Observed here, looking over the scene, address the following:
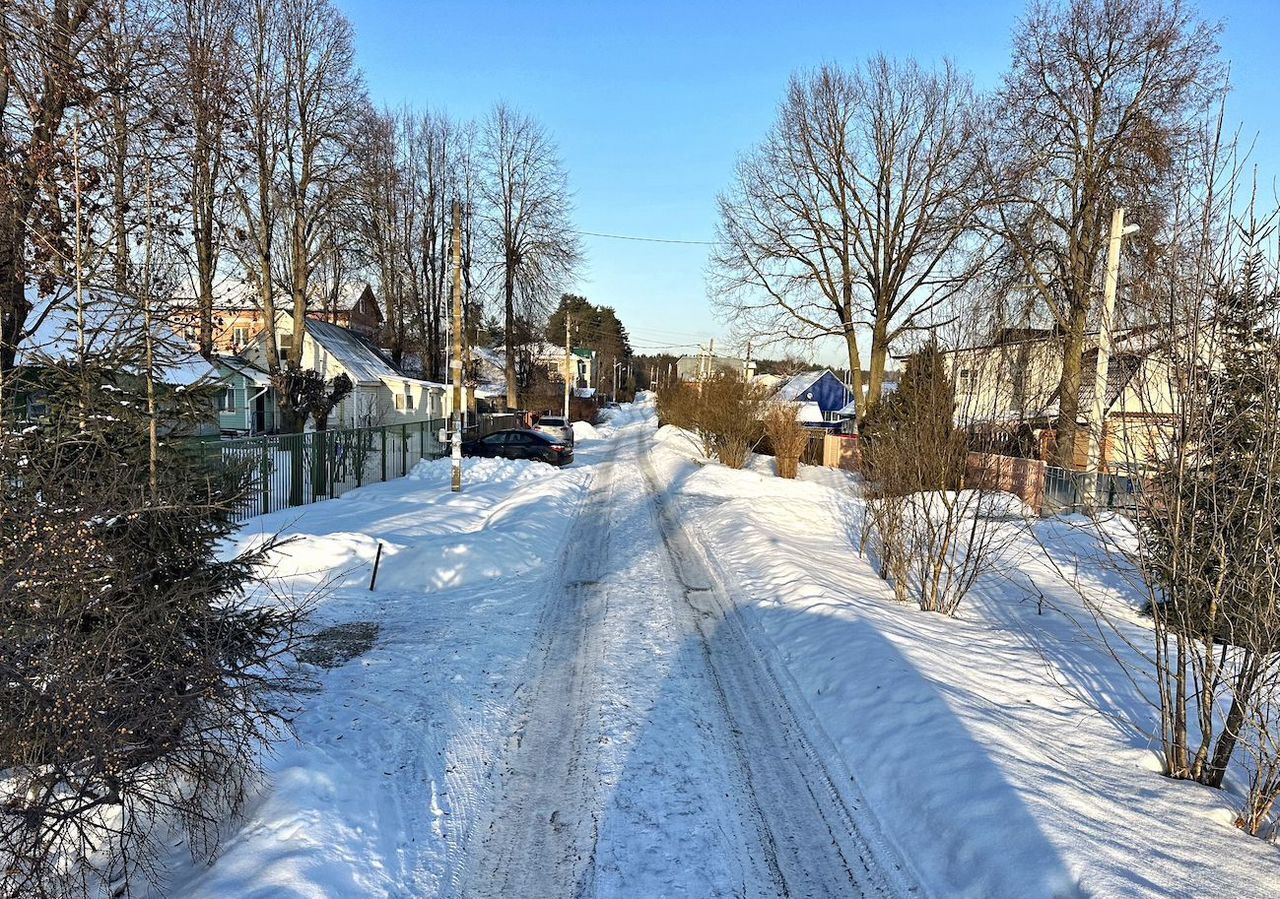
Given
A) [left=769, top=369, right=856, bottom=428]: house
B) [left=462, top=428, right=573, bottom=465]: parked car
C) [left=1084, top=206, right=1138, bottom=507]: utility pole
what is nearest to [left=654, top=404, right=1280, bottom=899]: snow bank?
[left=1084, top=206, right=1138, bottom=507]: utility pole

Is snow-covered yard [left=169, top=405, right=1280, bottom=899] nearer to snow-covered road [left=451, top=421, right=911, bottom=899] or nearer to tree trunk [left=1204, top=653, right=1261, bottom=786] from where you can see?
snow-covered road [left=451, top=421, right=911, bottom=899]

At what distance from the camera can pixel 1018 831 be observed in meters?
3.90

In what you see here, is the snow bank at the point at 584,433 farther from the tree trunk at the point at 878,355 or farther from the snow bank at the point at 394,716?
the snow bank at the point at 394,716

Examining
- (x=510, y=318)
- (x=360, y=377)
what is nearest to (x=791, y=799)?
(x=360, y=377)

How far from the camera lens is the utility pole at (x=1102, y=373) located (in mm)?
5461

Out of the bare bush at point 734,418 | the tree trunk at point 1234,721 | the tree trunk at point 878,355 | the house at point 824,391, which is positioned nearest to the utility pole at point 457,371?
the bare bush at point 734,418

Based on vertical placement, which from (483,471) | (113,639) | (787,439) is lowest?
(483,471)

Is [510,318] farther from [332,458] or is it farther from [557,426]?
[332,458]

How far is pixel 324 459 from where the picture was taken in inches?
653

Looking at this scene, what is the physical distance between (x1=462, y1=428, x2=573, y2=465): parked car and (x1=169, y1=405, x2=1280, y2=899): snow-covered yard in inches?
537

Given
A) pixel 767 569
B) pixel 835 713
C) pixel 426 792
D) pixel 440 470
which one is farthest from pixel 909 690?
pixel 440 470

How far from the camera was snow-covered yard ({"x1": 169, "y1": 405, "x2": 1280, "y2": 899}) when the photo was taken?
375cm

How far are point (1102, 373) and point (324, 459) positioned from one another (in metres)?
15.3

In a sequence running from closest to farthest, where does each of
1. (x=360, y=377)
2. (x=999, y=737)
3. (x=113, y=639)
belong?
(x=113, y=639) < (x=999, y=737) < (x=360, y=377)
